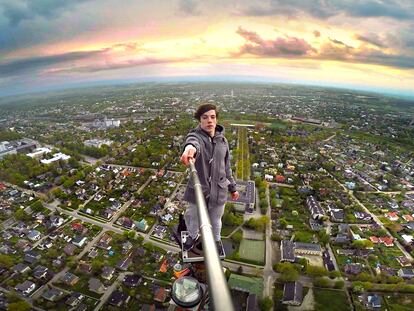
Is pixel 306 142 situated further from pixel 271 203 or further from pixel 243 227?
pixel 243 227

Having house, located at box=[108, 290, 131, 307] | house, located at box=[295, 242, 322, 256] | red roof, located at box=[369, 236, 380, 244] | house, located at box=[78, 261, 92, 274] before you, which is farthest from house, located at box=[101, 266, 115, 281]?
red roof, located at box=[369, 236, 380, 244]

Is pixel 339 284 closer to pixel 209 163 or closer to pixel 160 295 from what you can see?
pixel 160 295

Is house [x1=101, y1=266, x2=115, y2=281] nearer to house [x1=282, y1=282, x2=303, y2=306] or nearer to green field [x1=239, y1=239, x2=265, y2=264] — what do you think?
green field [x1=239, y1=239, x2=265, y2=264]

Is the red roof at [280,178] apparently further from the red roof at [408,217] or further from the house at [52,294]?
the house at [52,294]

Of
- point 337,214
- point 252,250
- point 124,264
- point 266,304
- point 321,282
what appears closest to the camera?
point 266,304

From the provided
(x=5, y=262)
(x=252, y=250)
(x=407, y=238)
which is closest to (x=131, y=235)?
(x=5, y=262)

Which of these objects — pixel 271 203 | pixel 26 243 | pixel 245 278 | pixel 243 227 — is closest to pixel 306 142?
pixel 271 203

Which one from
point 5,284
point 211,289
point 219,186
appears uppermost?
point 211,289

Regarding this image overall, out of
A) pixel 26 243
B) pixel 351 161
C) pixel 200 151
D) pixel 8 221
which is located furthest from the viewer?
pixel 351 161
